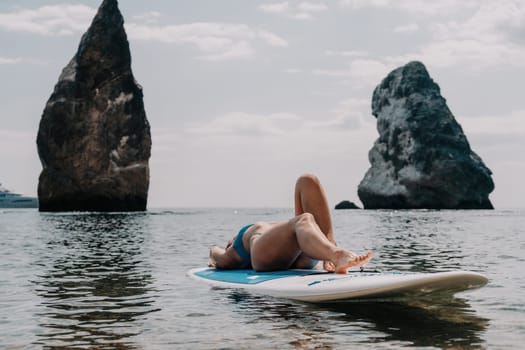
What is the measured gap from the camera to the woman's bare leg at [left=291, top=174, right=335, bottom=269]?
9062 millimetres

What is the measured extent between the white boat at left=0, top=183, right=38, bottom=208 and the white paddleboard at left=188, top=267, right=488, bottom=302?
6664 inches

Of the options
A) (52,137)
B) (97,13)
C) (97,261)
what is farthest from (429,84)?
(97,261)

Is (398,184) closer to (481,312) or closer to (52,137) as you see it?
(52,137)

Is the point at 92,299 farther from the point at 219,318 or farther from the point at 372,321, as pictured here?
the point at 372,321

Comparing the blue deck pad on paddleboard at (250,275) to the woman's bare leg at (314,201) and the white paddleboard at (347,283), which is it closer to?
the white paddleboard at (347,283)

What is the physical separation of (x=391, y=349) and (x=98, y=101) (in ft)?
307

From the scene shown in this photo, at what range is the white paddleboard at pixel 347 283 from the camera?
712 centimetres

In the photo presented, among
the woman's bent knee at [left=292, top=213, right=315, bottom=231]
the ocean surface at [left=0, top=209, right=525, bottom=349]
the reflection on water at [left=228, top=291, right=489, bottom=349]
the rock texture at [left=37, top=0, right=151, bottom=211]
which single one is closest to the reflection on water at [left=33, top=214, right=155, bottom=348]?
the ocean surface at [left=0, top=209, right=525, bottom=349]

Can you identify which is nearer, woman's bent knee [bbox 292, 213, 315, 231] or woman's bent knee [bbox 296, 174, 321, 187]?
woman's bent knee [bbox 292, 213, 315, 231]

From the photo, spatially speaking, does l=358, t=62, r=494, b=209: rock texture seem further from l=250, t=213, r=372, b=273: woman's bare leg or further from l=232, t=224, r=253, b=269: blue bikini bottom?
l=250, t=213, r=372, b=273: woman's bare leg

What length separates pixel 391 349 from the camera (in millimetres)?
6059

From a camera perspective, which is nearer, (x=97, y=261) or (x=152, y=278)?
(x=152, y=278)

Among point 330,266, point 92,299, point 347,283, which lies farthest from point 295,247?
point 92,299

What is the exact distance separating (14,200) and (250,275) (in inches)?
6694
